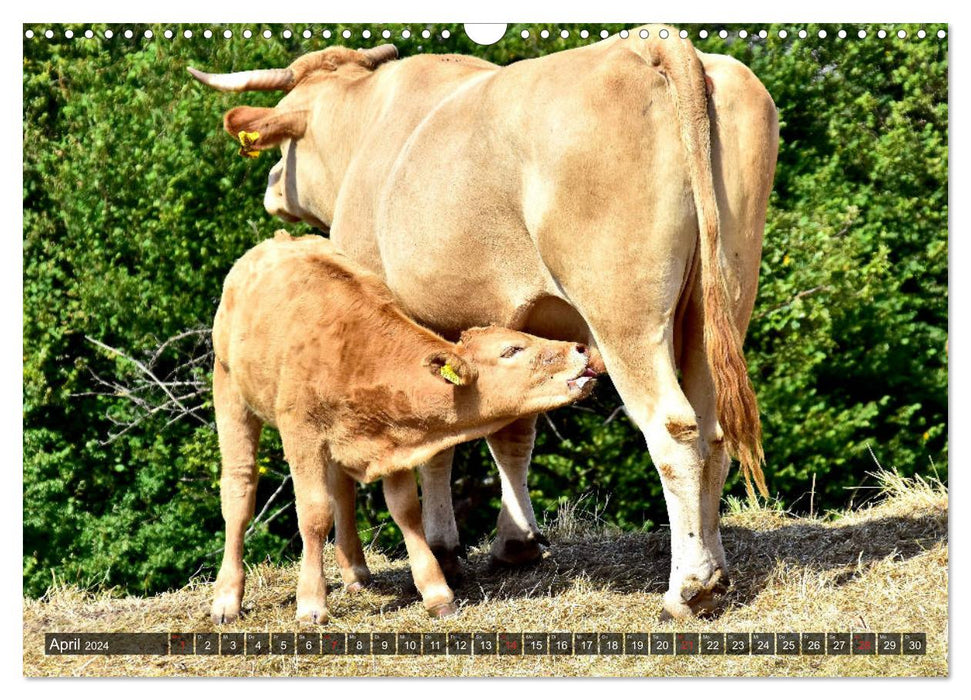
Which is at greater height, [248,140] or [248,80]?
[248,80]

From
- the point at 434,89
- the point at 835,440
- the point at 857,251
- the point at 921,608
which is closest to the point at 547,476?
the point at 835,440

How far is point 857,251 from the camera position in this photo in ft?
34.7

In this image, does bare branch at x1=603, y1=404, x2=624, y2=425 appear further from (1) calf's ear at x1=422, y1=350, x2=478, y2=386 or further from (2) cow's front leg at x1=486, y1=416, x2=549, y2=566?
(1) calf's ear at x1=422, y1=350, x2=478, y2=386

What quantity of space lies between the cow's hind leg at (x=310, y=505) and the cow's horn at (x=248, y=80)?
8.40 feet

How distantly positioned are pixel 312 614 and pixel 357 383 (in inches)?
42.4

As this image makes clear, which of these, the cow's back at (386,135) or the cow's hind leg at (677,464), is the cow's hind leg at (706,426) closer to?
the cow's hind leg at (677,464)

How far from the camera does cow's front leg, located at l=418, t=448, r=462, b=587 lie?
7.09m

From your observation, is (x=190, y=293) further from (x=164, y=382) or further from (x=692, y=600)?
(x=692, y=600)

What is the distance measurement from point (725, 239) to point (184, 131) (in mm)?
6038

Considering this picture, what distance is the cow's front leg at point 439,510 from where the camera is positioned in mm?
7093

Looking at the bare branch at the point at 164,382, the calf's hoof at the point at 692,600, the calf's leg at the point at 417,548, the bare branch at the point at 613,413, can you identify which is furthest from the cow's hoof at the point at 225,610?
the bare branch at the point at 613,413

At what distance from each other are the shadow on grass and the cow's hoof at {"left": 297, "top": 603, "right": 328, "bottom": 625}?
17.9 inches

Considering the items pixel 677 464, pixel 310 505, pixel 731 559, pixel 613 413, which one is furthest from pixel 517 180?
pixel 613 413

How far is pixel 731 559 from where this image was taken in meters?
6.84
